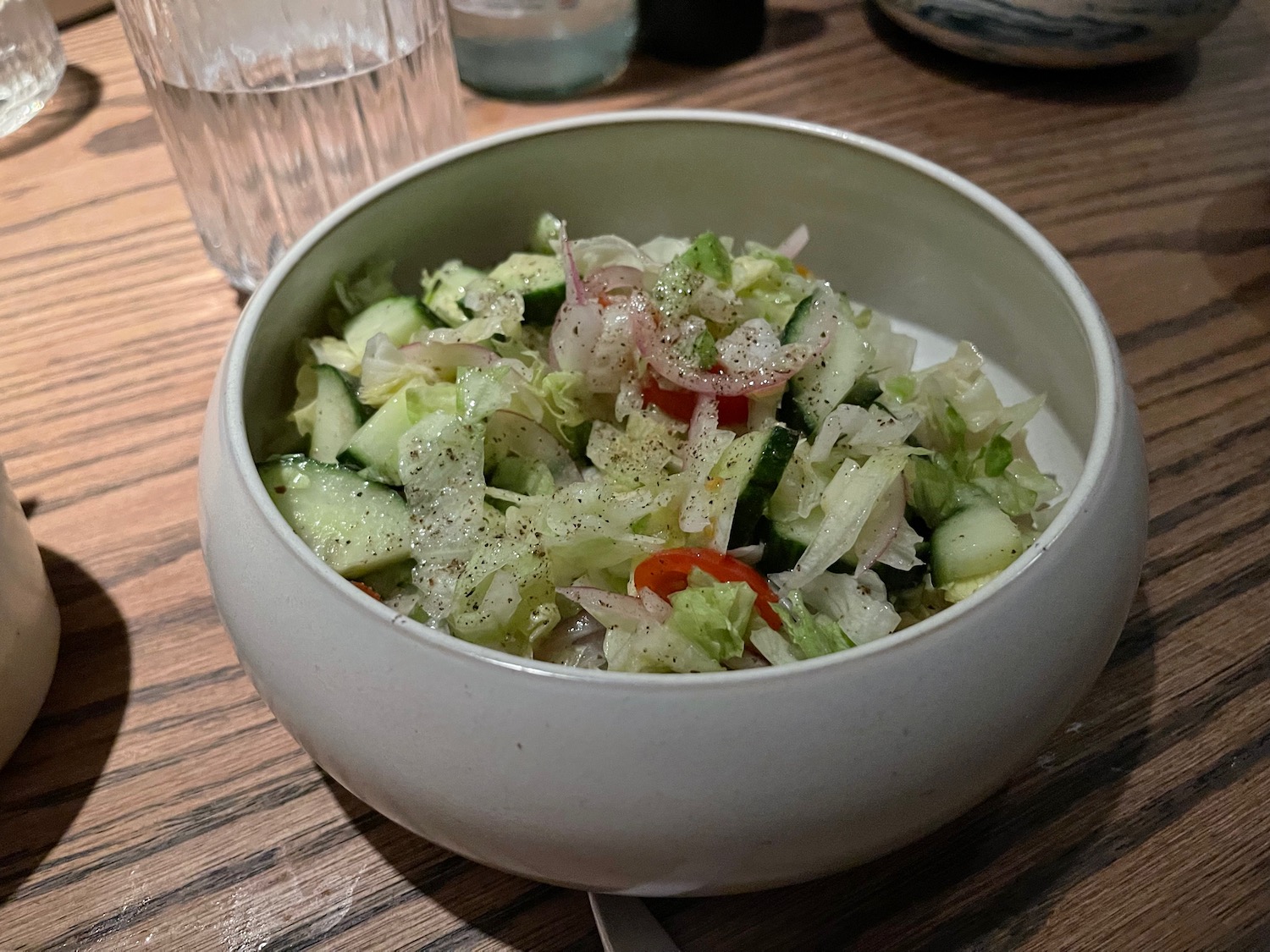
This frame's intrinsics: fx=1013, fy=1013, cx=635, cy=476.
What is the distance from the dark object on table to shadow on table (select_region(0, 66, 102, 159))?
0.98m

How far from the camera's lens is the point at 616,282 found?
3.35 ft

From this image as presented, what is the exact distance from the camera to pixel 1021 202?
1.53 metres

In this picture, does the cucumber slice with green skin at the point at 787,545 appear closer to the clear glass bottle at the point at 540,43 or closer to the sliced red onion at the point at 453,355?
the sliced red onion at the point at 453,355

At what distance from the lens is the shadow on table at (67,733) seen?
82 centimetres

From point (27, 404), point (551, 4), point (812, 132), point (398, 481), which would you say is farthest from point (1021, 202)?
point (27, 404)

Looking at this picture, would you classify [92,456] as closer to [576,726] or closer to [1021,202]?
[576,726]

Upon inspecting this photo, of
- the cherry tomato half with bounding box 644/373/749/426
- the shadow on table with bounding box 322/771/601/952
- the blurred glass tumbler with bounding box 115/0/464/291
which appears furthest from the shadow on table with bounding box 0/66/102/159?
the shadow on table with bounding box 322/771/601/952

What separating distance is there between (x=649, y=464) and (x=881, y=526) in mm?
207

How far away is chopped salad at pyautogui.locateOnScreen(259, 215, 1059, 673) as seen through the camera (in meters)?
0.80

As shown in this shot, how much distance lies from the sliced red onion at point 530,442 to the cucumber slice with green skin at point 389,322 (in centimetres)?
16

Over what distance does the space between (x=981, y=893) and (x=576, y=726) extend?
38 cm

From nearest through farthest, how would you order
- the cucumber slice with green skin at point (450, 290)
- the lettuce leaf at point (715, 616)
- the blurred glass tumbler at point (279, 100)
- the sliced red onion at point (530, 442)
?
the lettuce leaf at point (715, 616)
the sliced red onion at point (530, 442)
the cucumber slice with green skin at point (450, 290)
the blurred glass tumbler at point (279, 100)

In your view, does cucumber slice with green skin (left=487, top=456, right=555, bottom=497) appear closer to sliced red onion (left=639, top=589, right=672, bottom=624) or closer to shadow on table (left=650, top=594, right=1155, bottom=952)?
sliced red onion (left=639, top=589, right=672, bottom=624)

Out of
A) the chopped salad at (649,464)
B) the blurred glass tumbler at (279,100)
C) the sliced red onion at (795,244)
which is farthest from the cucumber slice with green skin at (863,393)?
the blurred glass tumbler at (279,100)
